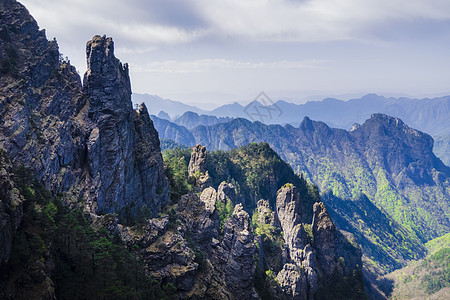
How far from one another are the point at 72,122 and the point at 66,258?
70.1 ft

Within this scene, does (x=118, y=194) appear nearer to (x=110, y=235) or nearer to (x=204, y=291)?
(x=110, y=235)

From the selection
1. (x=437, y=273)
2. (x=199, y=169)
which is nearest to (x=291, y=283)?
(x=199, y=169)

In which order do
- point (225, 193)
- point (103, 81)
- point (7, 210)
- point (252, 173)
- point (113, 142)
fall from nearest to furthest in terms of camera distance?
point (7, 210) → point (113, 142) → point (103, 81) → point (225, 193) → point (252, 173)

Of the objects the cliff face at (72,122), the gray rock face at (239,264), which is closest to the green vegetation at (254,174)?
the gray rock face at (239,264)

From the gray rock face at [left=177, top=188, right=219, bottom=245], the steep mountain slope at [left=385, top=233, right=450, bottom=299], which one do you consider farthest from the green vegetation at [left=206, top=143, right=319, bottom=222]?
the steep mountain slope at [left=385, top=233, right=450, bottom=299]

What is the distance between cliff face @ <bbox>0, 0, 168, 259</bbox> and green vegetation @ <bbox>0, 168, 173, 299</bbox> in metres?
5.21

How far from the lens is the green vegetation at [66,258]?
24.0 meters

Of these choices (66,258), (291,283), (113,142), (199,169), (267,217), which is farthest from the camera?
(267,217)

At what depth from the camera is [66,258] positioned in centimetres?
3027

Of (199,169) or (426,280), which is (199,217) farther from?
(426,280)

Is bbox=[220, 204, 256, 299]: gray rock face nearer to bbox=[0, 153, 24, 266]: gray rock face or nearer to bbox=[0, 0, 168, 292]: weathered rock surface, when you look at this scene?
bbox=[0, 0, 168, 292]: weathered rock surface

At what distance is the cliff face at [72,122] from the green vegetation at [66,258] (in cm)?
521

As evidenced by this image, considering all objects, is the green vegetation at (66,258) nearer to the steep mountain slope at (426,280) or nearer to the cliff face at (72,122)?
the cliff face at (72,122)

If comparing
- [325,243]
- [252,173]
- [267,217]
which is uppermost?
[252,173]
